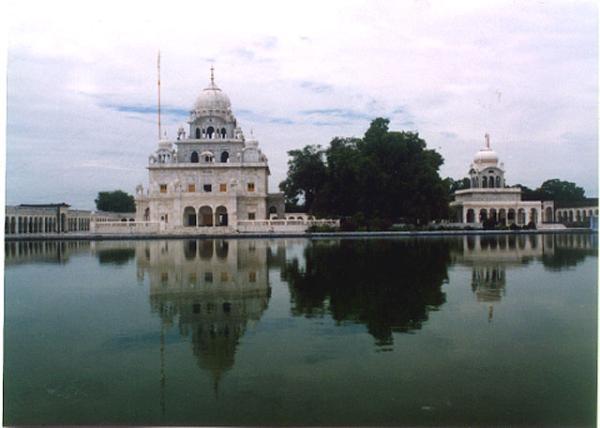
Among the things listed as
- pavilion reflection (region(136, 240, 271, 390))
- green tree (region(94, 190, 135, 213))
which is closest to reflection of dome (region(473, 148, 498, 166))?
pavilion reflection (region(136, 240, 271, 390))

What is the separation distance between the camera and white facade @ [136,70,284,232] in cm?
5050

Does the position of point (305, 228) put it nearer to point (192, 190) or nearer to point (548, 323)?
point (192, 190)

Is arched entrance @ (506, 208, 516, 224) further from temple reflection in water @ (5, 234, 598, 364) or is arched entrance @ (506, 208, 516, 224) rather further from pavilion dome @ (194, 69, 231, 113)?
temple reflection in water @ (5, 234, 598, 364)

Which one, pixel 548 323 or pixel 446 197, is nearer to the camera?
pixel 548 323

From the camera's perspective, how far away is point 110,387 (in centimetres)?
715

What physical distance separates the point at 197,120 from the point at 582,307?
47.8m

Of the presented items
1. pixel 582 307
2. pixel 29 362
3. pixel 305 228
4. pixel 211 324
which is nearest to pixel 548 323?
pixel 582 307

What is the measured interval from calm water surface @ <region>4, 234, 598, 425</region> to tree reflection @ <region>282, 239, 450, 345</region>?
57 millimetres

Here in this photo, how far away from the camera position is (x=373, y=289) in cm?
1398

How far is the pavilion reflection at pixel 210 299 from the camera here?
8719mm

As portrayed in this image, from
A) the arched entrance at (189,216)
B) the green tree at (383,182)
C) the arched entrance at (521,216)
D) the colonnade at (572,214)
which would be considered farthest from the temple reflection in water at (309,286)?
the colonnade at (572,214)

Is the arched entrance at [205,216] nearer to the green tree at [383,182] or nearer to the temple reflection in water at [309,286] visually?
the green tree at [383,182]

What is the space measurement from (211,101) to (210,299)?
146 feet

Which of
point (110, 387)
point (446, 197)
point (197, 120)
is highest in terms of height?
point (197, 120)
